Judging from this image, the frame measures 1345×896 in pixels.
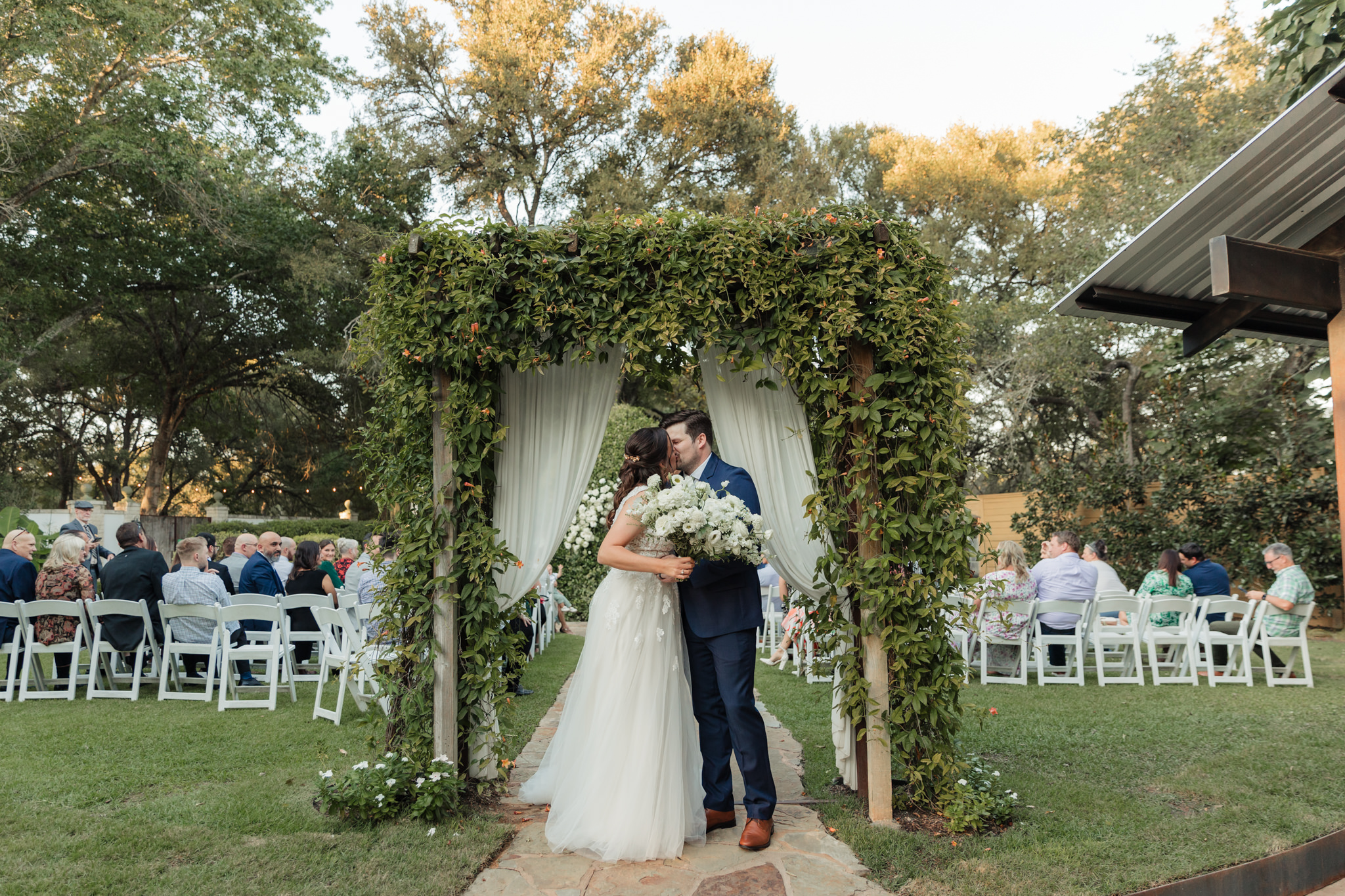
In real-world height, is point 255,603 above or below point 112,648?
above

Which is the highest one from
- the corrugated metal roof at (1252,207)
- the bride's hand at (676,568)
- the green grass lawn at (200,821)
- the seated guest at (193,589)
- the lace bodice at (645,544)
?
the corrugated metal roof at (1252,207)

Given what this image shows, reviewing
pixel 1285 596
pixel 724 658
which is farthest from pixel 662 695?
pixel 1285 596

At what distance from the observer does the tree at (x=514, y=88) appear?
2094cm

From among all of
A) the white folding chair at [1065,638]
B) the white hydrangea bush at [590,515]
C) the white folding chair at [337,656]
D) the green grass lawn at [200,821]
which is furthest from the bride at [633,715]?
the white folding chair at [1065,638]

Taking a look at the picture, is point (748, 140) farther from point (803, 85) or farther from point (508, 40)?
point (508, 40)

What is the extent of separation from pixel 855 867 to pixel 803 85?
22004mm

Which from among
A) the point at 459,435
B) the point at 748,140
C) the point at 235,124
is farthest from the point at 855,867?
the point at 235,124

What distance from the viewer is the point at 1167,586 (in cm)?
896

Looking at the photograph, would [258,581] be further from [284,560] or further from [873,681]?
[873,681]

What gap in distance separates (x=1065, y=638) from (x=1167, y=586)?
Answer: 1.76m

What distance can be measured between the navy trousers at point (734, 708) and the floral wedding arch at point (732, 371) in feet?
1.99

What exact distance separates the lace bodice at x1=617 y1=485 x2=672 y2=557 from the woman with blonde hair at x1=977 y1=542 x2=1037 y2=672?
15.7ft

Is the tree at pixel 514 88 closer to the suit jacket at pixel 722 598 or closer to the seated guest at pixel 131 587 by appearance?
the seated guest at pixel 131 587

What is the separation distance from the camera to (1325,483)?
12258 millimetres
